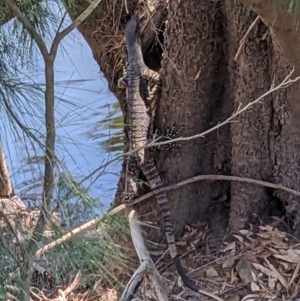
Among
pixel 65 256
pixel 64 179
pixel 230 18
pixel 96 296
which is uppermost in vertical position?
pixel 230 18

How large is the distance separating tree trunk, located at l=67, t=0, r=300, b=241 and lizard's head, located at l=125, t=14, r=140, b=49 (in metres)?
0.08

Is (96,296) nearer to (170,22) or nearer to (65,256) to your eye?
(65,256)

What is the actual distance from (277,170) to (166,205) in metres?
0.39

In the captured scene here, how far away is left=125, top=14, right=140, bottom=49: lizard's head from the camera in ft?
7.37

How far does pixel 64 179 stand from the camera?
4.59ft

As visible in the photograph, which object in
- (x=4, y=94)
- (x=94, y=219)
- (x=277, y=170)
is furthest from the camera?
(x=277, y=170)

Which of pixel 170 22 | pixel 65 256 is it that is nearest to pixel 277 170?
pixel 170 22

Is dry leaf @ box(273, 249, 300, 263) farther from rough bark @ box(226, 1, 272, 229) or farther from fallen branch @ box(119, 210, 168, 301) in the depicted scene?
fallen branch @ box(119, 210, 168, 301)

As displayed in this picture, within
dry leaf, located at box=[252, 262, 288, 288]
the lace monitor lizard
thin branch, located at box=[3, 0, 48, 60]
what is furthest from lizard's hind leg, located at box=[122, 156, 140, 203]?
thin branch, located at box=[3, 0, 48, 60]

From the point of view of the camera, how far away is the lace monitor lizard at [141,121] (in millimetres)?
2098

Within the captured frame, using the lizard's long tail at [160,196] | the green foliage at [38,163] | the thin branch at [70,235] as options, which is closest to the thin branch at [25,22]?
the green foliage at [38,163]

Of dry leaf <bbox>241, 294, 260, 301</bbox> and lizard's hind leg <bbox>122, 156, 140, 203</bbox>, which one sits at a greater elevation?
lizard's hind leg <bbox>122, 156, 140, 203</bbox>

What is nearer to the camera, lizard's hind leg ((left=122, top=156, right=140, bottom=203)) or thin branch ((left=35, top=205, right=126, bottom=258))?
thin branch ((left=35, top=205, right=126, bottom=258))

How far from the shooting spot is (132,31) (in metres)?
2.25
